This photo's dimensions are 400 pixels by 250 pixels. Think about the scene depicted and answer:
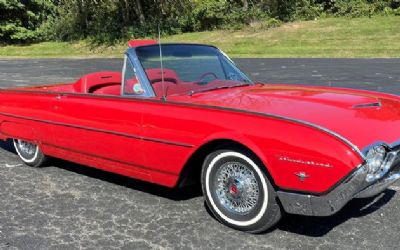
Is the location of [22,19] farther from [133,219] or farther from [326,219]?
[326,219]

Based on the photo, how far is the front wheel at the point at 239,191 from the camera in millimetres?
3561

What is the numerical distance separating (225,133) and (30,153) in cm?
302

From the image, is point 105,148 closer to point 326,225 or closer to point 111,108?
point 111,108

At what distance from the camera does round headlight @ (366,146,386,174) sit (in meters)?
3.32

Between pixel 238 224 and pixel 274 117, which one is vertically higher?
pixel 274 117

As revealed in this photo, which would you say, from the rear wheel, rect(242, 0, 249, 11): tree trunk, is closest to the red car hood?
the rear wheel

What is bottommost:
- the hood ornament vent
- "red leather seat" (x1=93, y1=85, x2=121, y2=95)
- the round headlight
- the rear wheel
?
the rear wheel

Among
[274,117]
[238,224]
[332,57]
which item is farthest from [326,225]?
[332,57]

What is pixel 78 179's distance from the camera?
526cm

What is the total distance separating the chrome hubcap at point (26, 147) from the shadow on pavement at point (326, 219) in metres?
3.13

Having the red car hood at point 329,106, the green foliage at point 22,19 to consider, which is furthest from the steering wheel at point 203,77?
the green foliage at point 22,19

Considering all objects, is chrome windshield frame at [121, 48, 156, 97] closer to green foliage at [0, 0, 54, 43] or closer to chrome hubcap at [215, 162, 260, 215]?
chrome hubcap at [215, 162, 260, 215]

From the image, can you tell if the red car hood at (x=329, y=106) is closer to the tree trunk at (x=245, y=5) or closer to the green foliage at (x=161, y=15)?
the green foliage at (x=161, y=15)

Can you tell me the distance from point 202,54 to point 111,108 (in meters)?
1.10
